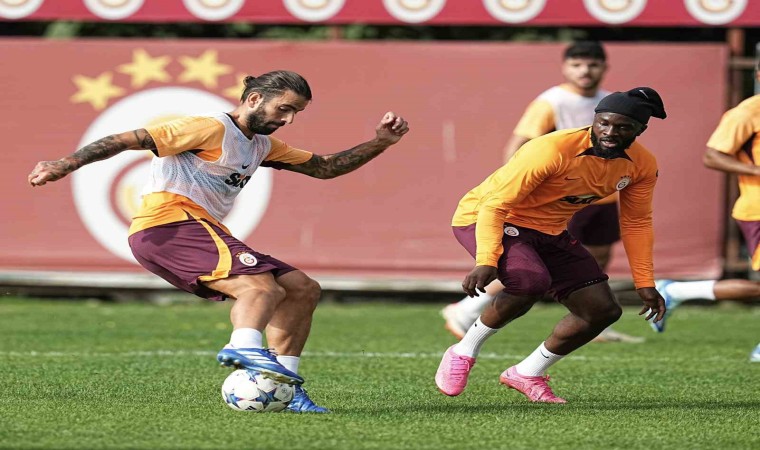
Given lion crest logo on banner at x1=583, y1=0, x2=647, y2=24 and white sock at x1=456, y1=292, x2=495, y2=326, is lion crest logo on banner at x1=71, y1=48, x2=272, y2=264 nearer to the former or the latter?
lion crest logo on banner at x1=583, y1=0, x2=647, y2=24

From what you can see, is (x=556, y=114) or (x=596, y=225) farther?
(x=596, y=225)

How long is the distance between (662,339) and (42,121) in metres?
6.17

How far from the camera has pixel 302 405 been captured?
6328mm

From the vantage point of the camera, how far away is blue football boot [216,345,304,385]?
583 cm

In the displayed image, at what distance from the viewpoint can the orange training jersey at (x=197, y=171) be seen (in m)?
6.29

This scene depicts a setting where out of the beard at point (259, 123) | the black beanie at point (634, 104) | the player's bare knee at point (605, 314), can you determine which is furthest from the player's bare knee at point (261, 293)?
the black beanie at point (634, 104)

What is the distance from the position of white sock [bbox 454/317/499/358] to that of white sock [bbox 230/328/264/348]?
140 centimetres

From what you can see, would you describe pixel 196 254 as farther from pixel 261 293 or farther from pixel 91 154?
pixel 91 154

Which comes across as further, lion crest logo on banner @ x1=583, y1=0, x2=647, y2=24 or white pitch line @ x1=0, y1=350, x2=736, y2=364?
lion crest logo on banner @ x1=583, y1=0, x2=647, y2=24

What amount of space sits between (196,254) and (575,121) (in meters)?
4.06

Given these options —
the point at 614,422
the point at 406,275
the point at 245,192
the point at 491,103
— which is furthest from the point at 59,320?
the point at 614,422

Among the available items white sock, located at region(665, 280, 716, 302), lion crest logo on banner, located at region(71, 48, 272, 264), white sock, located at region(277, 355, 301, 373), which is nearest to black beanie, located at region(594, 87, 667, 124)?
white sock, located at region(277, 355, 301, 373)

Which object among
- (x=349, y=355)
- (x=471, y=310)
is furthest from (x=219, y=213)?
(x=471, y=310)

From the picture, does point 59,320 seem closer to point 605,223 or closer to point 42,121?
point 42,121
